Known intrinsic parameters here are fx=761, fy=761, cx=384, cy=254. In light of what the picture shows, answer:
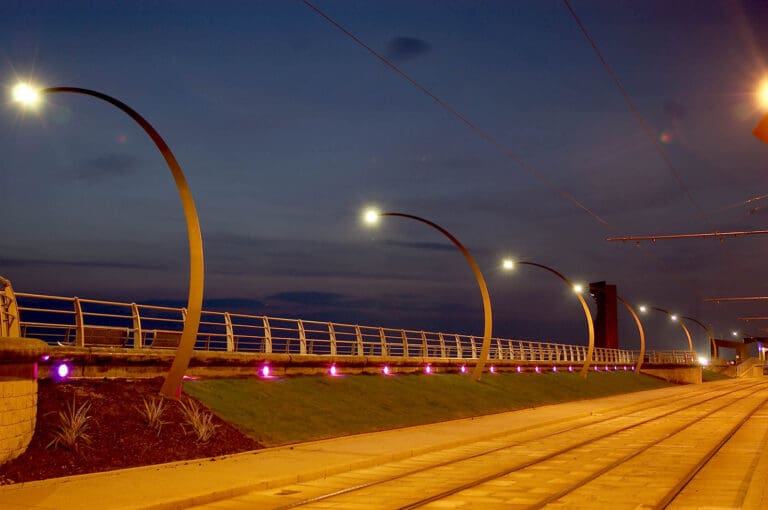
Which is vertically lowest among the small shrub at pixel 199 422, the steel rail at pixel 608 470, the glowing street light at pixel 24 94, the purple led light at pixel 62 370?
the steel rail at pixel 608 470

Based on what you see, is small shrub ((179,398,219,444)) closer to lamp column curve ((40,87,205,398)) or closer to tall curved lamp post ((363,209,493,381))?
lamp column curve ((40,87,205,398))

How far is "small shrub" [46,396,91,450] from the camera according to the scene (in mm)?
12695

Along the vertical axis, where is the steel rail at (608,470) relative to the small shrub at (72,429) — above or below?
below

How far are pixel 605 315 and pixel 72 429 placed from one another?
342ft

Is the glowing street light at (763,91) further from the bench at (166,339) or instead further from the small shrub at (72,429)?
the bench at (166,339)

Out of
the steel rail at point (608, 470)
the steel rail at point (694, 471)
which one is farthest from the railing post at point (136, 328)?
the steel rail at point (694, 471)

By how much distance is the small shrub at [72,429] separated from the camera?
41.7 ft

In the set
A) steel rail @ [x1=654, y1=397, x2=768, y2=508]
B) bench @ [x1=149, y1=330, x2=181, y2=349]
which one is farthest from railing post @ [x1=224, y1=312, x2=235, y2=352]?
steel rail @ [x1=654, y1=397, x2=768, y2=508]

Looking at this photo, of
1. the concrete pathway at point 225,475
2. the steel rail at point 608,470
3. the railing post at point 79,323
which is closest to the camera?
the concrete pathway at point 225,475

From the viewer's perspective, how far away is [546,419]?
25.1 meters

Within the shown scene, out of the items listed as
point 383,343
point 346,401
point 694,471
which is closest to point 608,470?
point 694,471

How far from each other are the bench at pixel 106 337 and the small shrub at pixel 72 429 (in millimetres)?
6474

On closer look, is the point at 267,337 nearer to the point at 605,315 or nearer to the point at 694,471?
the point at 694,471

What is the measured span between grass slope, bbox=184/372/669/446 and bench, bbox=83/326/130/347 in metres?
2.68
